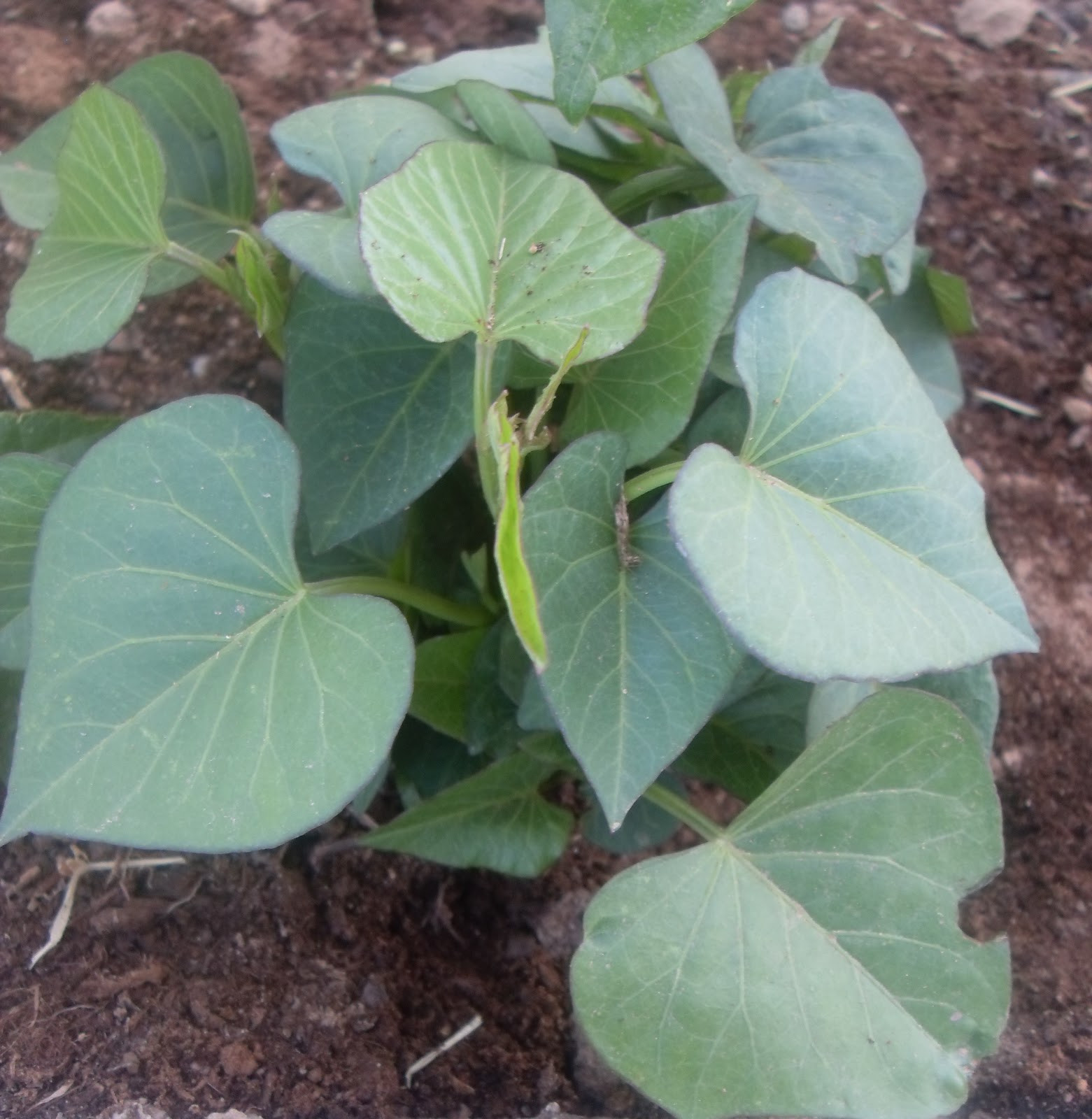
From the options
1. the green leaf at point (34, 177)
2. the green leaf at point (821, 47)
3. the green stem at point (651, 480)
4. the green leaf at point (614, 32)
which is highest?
the green leaf at point (614, 32)

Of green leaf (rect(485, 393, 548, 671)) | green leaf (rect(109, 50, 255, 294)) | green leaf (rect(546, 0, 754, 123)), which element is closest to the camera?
green leaf (rect(485, 393, 548, 671))

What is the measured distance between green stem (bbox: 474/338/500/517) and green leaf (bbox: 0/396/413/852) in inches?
4.1

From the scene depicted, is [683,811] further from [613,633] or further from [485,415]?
[485,415]

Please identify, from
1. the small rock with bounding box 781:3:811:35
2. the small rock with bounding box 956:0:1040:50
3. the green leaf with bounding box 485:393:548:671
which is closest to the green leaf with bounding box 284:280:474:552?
the green leaf with bounding box 485:393:548:671

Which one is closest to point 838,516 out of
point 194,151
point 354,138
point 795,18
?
point 354,138

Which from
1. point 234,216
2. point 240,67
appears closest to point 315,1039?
point 234,216

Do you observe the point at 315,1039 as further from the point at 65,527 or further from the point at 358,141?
the point at 358,141

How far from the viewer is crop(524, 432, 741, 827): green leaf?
26.5 inches

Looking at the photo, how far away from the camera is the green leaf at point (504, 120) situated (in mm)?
818

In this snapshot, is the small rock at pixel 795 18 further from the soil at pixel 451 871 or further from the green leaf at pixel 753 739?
the green leaf at pixel 753 739

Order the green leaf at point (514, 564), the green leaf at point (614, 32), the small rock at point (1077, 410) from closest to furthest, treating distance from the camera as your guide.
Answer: the green leaf at point (514, 564), the green leaf at point (614, 32), the small rock at point (1077, 410)

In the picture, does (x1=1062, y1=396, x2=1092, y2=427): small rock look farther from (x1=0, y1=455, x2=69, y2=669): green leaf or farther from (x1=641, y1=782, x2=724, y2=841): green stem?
(x1=0, y1=455, x2=69, y2=669): green leaf

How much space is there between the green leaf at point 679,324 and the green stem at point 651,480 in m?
0.02

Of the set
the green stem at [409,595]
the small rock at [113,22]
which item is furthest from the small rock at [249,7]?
the green stem at [409,595]
